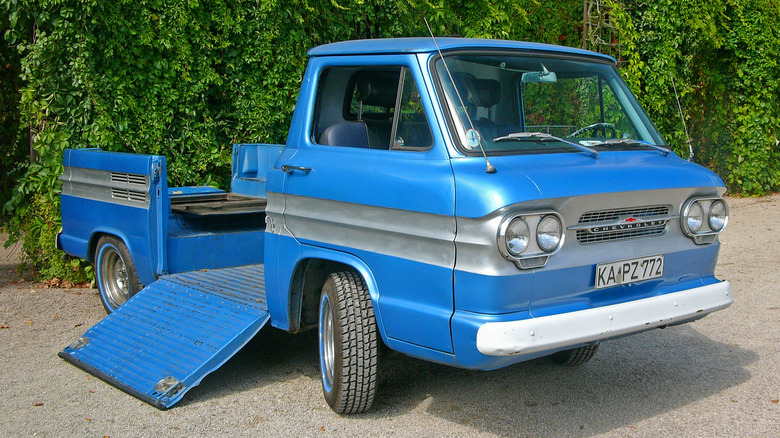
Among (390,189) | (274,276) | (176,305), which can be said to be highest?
(390,189)

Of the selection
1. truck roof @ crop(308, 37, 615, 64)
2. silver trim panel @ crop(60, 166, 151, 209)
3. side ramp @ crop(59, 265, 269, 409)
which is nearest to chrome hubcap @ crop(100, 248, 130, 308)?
silver trim panel @ crop(60, 166, 151, 209)

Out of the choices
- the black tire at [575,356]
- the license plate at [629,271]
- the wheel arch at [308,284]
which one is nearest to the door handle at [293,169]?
the wheel arch at [308,284]

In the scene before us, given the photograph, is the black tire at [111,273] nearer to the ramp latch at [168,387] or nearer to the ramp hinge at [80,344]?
the ramp hinge at [80,344]

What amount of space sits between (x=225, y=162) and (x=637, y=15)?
6918mm

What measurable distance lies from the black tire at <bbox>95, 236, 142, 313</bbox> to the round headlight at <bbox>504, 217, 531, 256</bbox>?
3839 millimetres

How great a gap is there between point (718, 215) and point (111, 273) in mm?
4748

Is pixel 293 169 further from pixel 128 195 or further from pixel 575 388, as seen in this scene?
pixel 575 388

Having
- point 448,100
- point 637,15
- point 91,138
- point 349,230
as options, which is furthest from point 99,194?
point 637,15

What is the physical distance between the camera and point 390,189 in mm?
4066

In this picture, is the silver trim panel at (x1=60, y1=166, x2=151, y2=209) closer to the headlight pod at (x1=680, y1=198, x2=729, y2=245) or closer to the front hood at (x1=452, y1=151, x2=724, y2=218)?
the front hood at (x1=452, y1=151, x2=724, y2=218)

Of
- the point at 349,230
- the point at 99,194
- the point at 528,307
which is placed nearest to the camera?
the point at 528,307

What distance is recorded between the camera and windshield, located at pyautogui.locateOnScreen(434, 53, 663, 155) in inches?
165

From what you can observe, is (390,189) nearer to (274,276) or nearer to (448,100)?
Answer: (448,100)

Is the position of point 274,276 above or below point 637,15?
below
